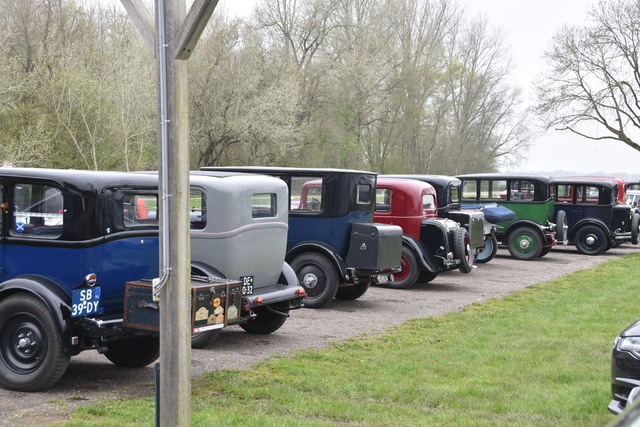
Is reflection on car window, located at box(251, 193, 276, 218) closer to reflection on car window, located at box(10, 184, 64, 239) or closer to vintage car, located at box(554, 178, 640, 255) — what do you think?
reflection on car window, located at box(10, 184, 64, 239)

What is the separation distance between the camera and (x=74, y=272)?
21.2ft

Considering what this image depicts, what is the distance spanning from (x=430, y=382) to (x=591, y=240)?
1729cm

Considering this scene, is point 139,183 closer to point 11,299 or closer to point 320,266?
point 11,299

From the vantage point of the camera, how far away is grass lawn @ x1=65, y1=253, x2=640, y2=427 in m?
5.71

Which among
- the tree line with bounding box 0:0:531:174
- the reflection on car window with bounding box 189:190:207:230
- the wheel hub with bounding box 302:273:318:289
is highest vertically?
the tree line with bounding box 0:0:531:174

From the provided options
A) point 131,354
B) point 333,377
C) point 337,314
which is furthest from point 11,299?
point 337,314

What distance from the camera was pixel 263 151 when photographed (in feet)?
125

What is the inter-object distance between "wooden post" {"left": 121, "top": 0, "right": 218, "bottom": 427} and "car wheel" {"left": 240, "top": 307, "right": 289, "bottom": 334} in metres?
4.78

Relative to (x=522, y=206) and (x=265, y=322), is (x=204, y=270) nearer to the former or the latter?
(x=265, y=322)

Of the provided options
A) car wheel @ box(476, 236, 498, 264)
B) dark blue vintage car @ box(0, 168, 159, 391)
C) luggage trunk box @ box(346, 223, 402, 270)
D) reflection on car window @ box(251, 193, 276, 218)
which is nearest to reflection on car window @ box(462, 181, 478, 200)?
car wheel @ box(476, 236, 498, 264)

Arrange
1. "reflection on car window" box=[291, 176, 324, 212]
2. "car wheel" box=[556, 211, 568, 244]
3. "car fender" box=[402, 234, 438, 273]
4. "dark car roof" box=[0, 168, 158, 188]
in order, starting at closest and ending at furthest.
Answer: "dark car roof" box=[0, 168, 158, 188], "reflection on car window" box=[291, 176, 324, 212], "car fender" box=[402, 234, 438, 273], "car wheel" box=[556, 211, 568, 244]

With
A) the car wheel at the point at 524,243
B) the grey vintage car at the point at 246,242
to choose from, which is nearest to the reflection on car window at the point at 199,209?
the grey vintage car at the point at 246,242

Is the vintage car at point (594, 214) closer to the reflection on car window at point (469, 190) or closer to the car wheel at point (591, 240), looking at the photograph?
the car wheel at point (591, 240)

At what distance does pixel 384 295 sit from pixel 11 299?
848 centimetres
